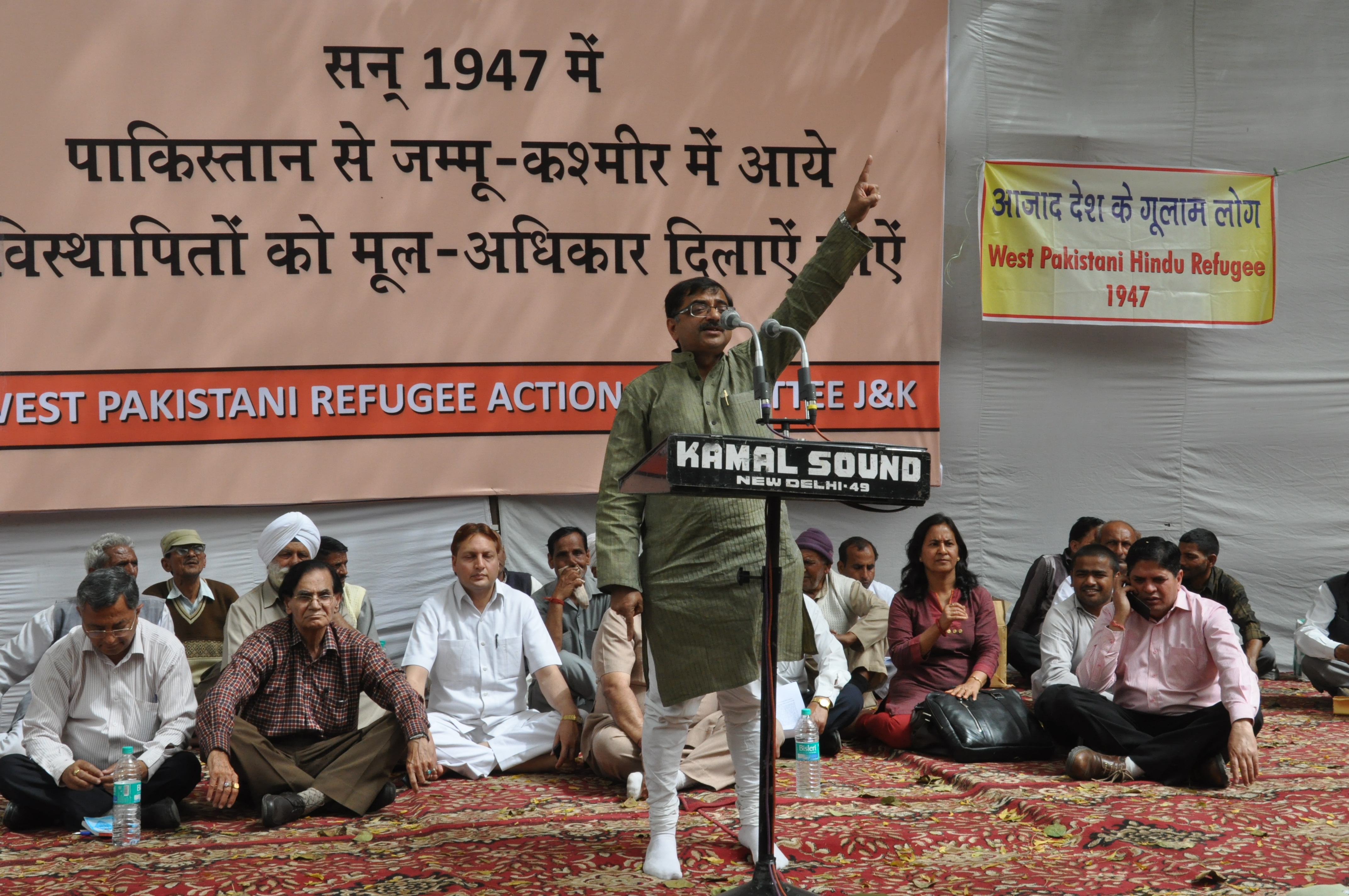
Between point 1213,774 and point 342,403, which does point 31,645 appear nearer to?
point 342,403

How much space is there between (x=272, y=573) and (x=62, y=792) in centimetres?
137

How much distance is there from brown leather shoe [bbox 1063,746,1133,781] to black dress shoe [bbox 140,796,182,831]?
2.85m

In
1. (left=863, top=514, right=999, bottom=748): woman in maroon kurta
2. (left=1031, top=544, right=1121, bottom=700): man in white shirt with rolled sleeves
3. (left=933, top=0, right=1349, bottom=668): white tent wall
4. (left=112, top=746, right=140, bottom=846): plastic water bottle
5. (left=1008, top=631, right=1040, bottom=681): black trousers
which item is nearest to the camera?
(left=112, top=746, right=140, bottom=846): plastic water bottle

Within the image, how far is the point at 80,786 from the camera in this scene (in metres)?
3.71

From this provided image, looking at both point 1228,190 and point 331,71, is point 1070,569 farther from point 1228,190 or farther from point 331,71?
point 331,71

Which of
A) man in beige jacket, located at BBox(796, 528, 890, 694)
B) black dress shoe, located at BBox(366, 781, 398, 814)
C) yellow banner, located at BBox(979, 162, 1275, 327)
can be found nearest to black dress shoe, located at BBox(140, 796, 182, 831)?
black dress shoe, located at BBox(366, 781, 398, 814)

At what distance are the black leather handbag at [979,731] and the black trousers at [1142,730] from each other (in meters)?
0.08

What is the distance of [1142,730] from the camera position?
4.26m

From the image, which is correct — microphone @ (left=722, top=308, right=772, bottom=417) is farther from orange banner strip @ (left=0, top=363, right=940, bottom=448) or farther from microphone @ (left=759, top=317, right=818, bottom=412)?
orange banner strip @ (left=0, top=363, right=940, bottom=448)

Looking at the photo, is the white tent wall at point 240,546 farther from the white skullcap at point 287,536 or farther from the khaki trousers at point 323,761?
the khaki trousers at point 323,761

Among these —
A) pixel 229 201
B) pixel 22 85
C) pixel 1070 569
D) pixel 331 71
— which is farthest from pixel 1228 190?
pixel 22 85

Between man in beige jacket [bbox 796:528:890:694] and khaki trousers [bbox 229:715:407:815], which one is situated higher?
man in beige jacket [bbox 796:528:890:694]

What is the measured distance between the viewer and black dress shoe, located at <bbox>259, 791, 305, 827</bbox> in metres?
3.70

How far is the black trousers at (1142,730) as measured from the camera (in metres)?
4.02
